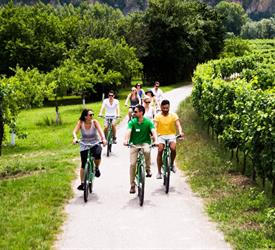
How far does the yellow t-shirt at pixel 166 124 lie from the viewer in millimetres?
12359

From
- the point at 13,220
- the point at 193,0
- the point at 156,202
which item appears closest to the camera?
the point at 13,220

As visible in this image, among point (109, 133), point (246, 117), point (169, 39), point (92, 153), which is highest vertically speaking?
point (169, 39)

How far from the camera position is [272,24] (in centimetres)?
16388

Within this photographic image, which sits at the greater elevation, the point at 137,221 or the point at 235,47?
the point at 235,47

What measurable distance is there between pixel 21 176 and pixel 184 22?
51523mm

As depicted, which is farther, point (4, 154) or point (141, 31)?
point (141, 31)

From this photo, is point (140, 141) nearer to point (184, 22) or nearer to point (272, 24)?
point (184, 22)

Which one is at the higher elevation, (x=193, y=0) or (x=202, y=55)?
(x=193, y=0)

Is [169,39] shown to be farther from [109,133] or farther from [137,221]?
[137,221]

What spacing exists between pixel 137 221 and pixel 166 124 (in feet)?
10.5

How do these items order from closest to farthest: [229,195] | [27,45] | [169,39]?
1. [229,195]
2. [27,45]
3. [169,39]

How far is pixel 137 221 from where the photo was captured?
9.90m

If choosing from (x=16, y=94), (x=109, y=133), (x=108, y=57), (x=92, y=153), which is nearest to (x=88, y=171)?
(x=92, y=153)

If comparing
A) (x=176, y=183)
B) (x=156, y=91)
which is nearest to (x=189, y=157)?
(x=176, y=183)
